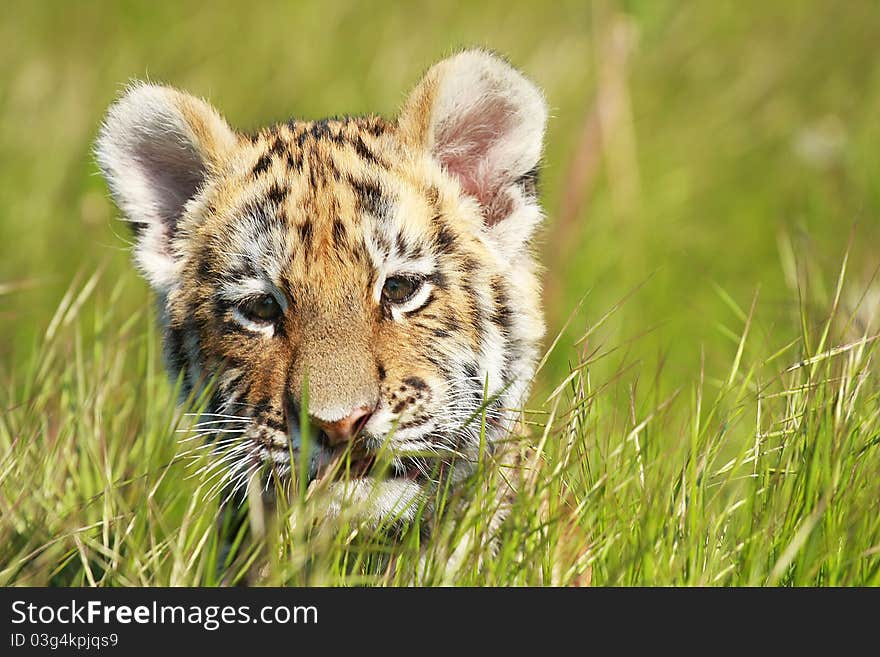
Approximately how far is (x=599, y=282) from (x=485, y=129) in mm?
3479

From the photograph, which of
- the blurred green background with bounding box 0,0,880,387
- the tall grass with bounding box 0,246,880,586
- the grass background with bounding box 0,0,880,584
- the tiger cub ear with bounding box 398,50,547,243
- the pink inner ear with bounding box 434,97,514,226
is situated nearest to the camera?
the tall grass with bounding box 0,246,880,586

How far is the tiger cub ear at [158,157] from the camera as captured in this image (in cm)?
431

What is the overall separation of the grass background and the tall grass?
2 centimetres

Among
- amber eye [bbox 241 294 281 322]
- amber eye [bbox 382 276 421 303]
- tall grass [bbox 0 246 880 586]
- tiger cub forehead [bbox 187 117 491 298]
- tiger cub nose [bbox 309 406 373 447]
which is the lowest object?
tall grass [bbox 0 246 880 586]

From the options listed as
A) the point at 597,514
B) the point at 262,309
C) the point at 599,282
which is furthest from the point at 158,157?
the point at 599,282

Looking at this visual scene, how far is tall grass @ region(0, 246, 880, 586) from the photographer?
11.0 feet

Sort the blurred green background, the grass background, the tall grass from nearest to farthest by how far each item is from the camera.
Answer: the tall grass → the grass background → the blurred green background

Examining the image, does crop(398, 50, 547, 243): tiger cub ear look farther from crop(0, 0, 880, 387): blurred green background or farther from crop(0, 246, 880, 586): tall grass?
crop(0, 0, 880, 387): blurred green background

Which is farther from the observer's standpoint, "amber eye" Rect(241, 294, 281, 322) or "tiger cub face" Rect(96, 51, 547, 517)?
"amber eye" Rect(241, 294, 281, 322)

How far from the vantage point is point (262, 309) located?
3.93m

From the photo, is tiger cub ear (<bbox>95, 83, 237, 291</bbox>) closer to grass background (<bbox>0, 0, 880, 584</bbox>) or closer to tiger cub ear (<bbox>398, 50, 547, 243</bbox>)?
grass background (<bbox>0, 0, 880, 584</bbox>)

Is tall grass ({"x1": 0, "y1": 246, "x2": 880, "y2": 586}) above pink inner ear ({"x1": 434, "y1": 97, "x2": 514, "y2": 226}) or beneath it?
beneath

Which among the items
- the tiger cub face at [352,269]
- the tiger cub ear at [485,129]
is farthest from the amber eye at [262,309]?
the tiger cub ear at [485,129]

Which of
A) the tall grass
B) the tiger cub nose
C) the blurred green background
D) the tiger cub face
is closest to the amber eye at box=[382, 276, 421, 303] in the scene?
the tiger cub face
